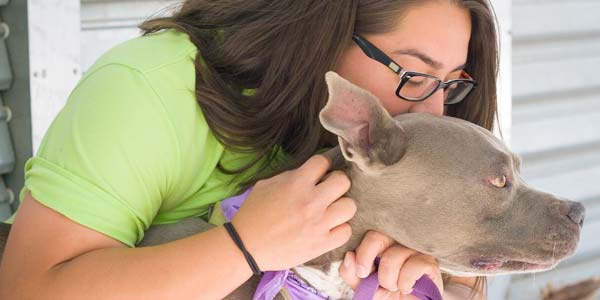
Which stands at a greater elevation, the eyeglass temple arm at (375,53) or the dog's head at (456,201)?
the eyeglass temple arm at (375,53)

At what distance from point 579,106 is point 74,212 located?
344 cm

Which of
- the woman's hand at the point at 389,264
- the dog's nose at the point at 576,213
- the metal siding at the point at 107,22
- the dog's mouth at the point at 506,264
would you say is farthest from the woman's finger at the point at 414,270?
the metal siding at the point at 107,22

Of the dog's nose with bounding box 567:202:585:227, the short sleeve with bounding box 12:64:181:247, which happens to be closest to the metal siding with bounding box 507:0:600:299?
the dog's nose with bounding box 567:202:585:227

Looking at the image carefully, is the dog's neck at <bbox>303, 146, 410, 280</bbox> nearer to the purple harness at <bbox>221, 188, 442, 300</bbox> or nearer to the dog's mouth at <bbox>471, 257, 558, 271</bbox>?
the purple harness at <bbox>221, 188, 442, 300</bbox>

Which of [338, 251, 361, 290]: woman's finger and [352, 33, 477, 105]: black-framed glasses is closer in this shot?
[338, 251, 361, 290]: woman's finger

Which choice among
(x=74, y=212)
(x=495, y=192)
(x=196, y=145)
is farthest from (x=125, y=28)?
(x=495, y=192)

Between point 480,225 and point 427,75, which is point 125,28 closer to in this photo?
point 427,75

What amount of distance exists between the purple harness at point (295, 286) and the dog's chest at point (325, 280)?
Result: 0.04 feet

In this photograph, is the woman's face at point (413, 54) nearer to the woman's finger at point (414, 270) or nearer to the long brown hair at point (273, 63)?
the long brown hair at point (273, 63)

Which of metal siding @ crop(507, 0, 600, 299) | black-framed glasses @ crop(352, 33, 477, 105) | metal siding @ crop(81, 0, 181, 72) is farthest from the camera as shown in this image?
metal siding @ crop(507, 0, 600, 299)

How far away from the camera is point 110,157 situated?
2.06 metres

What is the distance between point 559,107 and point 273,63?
2717mm

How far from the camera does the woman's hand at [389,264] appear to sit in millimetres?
2062

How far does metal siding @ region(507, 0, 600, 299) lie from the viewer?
4543mm
